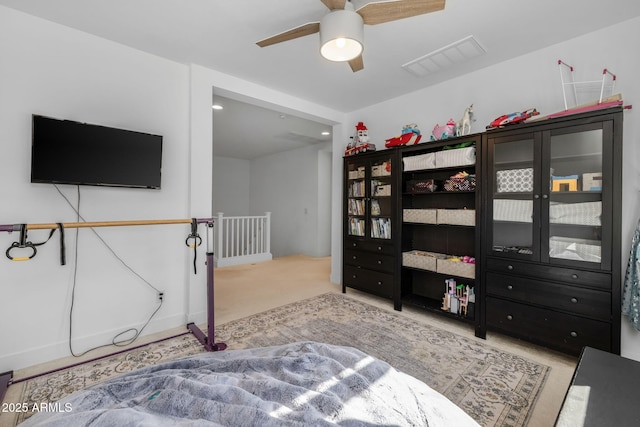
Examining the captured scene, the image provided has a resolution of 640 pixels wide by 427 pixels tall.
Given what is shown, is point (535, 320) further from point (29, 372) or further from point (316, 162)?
point (316, 162)

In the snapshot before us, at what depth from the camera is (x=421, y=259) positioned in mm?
3061

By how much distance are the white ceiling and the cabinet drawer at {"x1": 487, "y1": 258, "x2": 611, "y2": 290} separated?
1883mm

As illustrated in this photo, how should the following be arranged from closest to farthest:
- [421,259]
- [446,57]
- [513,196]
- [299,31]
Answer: [299,31] → [513,196] → [446,57] → [421,259]

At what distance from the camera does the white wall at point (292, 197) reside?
654 centimetres

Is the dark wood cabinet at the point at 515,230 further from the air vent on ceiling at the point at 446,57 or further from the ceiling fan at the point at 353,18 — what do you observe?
the ceiling fan at the point at 353,18

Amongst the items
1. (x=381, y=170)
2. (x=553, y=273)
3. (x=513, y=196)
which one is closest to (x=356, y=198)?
(x=381, y=170)

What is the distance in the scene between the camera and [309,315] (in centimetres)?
305

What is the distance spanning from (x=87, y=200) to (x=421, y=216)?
3140 mm

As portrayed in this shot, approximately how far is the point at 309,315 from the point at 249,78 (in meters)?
2.69

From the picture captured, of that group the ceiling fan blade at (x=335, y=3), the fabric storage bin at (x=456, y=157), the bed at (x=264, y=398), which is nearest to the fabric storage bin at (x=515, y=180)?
the fabric storage bin at (x=456, y=157)

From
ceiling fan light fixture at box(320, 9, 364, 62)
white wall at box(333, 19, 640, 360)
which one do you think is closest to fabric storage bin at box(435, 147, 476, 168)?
white wall at box(333, 19, 640, 360)

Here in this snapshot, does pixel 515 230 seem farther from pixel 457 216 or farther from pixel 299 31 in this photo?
pixel 299 31

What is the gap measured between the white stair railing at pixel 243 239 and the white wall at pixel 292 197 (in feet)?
3.01

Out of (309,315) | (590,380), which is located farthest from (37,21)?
(590,380)
